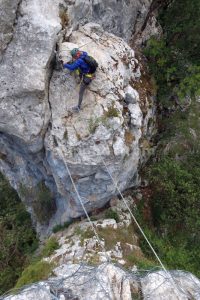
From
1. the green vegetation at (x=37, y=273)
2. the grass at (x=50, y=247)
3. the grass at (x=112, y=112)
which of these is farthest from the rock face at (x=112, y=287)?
the grass at (x=112, y=112)

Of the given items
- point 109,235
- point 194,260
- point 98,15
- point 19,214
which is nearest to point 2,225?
point 19,214

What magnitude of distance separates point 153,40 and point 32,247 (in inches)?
385

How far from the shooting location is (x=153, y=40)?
575 inches

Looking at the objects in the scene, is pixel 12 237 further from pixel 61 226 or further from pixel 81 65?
pixel 81 65

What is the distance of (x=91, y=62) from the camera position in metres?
11.5

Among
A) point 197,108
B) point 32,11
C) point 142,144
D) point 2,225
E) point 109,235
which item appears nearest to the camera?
point 32,11

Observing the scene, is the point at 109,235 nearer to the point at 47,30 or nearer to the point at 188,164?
the point at 188,164

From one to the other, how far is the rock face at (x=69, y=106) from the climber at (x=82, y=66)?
1.36 ft

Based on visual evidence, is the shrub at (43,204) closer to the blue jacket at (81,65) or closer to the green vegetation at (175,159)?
the green vegetation at (175,159)

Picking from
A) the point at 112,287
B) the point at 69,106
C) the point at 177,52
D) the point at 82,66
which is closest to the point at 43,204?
the point at 69,106

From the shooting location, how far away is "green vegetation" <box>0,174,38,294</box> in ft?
46.2

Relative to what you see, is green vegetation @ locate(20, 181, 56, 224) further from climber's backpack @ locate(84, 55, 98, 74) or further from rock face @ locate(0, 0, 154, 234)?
climber's backpack @ locate(84, 55, 98, 74)

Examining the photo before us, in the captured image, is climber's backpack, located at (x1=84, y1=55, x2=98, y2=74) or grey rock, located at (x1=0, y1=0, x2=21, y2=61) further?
climber's backpack, located at (x1=84, y1=55, x2=98, y2=74)

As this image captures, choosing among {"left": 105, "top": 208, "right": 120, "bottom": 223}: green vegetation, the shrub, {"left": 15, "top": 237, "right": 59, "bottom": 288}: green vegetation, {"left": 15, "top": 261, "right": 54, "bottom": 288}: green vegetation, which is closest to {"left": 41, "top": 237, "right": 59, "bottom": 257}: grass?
{"left": 15, "top": 237, "right": 59, "bottom": 288}: green vegetation
